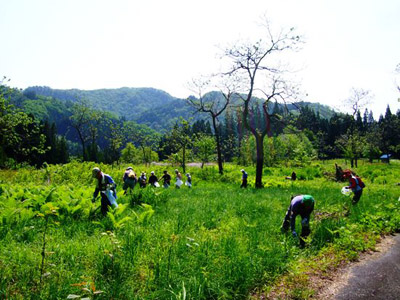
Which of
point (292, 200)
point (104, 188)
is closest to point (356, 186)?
point (292, 200)

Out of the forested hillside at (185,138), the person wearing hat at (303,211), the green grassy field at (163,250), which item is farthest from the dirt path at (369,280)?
the forested hillside at (185,138)

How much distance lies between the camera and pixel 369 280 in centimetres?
498

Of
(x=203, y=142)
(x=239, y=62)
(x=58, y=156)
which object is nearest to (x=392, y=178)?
(x=239, y=62)

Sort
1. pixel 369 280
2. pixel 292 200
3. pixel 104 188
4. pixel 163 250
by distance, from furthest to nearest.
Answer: pixel 104 188 → pixel 292 200 → pixel 163 250 → pixel 369 280

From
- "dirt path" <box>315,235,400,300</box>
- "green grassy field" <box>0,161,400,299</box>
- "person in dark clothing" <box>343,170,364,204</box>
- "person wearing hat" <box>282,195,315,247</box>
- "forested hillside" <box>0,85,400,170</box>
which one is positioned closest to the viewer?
"green grassy field" <box>0,161,400,299</box>

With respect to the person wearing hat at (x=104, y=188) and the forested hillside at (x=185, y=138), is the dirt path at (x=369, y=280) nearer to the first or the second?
the person wearing hat at (x=104, y=188)

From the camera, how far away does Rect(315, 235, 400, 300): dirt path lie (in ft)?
14.6

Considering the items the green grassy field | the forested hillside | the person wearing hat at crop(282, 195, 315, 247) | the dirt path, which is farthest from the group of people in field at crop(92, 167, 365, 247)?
the forested hillside

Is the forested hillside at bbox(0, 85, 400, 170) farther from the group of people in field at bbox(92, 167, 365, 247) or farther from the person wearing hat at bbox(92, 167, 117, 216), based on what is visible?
the person wearing hat at bbox(92, 167, 117, 216)

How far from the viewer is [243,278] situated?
4312 millimetres

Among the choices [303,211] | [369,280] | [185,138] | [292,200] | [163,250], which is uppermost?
[185,138]

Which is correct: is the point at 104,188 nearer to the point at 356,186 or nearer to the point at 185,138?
the point at 356,186

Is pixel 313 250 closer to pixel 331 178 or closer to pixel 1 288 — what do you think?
pixel 1 288

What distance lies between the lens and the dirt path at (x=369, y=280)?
4.46 metres
